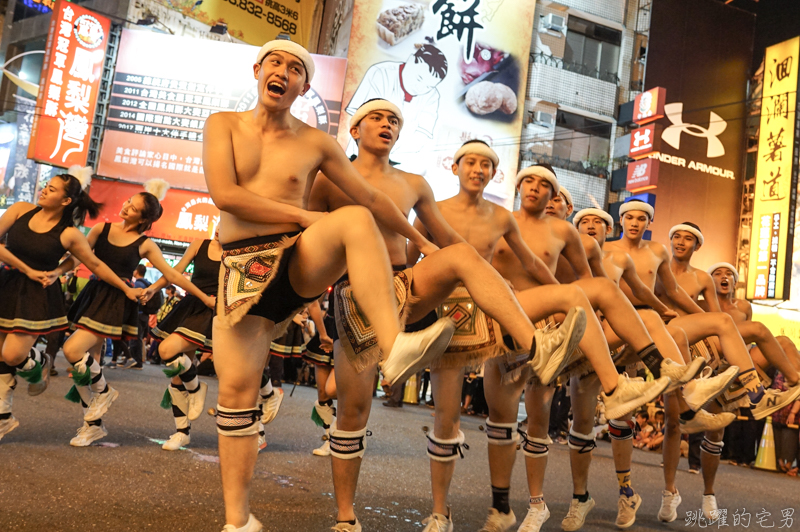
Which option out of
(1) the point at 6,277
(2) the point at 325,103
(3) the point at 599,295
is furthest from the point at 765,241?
(1) the point at 6,277

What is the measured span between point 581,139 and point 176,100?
38.8 feet

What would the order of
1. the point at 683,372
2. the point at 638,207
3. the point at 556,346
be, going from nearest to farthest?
the point at 556,346, the point at 683,372, the point at 638,207

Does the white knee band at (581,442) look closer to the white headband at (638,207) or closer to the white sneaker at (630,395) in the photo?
the white sneaker at (630,395)

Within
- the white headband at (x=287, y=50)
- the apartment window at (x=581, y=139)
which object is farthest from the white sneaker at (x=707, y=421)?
the apartment window at (x=581, y=139)

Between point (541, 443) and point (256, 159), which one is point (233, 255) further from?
point (541, 443)

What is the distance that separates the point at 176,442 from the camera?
504 centimetres

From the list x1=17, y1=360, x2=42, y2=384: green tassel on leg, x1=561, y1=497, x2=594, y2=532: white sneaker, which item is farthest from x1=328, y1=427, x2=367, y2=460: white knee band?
x1=17, y1=360, x2=42, y2=384: green tassel on leg

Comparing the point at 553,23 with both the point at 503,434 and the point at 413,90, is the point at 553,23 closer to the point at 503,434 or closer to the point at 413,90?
the point at 413,90

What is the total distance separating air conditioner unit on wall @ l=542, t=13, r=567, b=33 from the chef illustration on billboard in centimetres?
365

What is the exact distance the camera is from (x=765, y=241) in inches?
744

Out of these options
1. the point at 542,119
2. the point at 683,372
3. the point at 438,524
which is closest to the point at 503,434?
the point at 438,524

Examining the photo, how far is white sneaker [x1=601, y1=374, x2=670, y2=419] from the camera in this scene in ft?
9.45

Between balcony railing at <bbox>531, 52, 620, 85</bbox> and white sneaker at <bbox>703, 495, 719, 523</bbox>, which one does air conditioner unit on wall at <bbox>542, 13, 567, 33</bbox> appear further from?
white sneaker at <bbox>703, 495, 719, 523</bbox>

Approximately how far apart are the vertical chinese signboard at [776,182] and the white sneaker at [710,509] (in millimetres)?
15194
